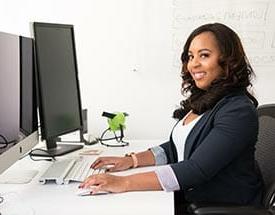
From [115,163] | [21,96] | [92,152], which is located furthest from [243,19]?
[21,96]

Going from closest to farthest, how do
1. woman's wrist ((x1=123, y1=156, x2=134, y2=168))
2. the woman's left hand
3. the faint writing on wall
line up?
Answer: the woman's left hand → woman's wrist ((x1=123, y1=156, x2=134, y2=168)) → the faint writing on wall

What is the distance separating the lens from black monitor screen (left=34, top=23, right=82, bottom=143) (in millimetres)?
1787

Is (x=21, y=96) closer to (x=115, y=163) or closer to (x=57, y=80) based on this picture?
(x=57, y=80)

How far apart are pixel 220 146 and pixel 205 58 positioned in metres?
0.39

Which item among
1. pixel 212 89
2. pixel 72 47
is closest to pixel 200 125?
pixel 212 89

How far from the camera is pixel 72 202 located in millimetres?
1314

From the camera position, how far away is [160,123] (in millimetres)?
2971

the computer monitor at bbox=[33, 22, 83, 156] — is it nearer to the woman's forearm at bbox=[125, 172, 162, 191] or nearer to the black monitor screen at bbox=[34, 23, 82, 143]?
the black monitor screen at bbox=[34, 23, 82, 143]

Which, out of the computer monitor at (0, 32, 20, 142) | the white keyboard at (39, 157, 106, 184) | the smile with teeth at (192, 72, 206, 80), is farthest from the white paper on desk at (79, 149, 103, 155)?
the smile with teeth at (192, 72, 206, 80)

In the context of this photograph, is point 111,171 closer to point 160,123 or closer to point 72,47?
point 72,47

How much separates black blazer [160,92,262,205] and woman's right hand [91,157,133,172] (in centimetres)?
27

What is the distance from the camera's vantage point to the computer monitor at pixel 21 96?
1.40 m

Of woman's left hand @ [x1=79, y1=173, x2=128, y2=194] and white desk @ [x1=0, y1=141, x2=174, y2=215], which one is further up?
woman's left hand @ [x1=79, y1=173, x2=128, y2=194]

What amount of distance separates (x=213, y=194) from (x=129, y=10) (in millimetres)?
1713
